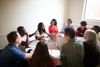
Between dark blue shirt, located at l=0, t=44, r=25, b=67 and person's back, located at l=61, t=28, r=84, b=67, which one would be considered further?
person's back, located at l=61, t=28, r=84, b=67

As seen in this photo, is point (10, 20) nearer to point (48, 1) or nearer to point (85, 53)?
point (48, 1)

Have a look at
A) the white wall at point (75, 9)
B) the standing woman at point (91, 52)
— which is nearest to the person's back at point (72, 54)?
the standing woman at point (91, 52)

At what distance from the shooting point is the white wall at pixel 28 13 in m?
4.21

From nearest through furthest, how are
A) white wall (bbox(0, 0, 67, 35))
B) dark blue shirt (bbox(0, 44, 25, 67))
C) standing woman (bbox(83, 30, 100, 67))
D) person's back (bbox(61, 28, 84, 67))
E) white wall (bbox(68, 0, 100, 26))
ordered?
dark blue shirt (bbox(0, 44, 25, 67)), person's back (bbox(61, 28, 84, 67)), standing woman (bbox(83, 30, 100, 67)), white wall (bbox(0, 0, 67, 35)), white wall (bbox(68, 0, 100, 26))

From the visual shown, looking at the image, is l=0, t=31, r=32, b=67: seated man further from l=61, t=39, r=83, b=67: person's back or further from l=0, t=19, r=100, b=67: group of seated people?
l=61, t=39, r=83, b=67: person's back

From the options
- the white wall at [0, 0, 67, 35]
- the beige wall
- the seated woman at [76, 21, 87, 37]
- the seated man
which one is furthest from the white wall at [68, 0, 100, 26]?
the seated man

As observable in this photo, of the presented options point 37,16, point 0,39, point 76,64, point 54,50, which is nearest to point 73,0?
point 37,16

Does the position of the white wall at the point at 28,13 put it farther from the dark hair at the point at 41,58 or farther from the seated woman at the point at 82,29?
the dark hair at the point at 41,58

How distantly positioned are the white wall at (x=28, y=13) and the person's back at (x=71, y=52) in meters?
2.35

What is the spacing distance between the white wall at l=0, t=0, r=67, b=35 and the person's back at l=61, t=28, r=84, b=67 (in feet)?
7.70

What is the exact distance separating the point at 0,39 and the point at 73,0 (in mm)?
3343

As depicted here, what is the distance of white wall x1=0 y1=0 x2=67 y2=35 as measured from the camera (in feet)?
13.8

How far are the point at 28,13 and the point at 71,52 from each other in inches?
112

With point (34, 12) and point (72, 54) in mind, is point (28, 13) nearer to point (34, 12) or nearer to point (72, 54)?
point (34, 12)
